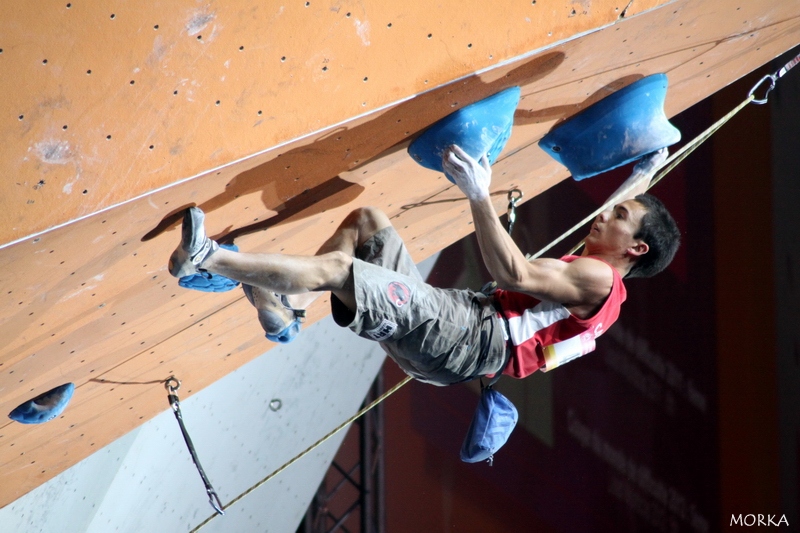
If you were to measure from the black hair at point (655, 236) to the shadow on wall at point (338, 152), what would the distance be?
0.43 metres

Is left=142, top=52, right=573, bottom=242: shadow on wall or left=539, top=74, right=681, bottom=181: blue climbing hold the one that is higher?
left=142, top=52, right=573, bottom=242: shadow on wall

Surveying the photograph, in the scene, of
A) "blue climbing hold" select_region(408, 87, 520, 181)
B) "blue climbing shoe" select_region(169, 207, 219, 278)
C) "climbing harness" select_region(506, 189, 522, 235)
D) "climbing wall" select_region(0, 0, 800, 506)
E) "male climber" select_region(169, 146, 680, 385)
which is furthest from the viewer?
"climbing harness" select_region(506, 189, 522, 235)

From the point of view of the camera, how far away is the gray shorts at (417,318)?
1.63 m

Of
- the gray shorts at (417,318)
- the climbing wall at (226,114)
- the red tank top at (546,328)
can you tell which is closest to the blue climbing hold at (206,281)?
the climbing wall at (226,114)

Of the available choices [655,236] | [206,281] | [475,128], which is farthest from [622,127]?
[206,281]

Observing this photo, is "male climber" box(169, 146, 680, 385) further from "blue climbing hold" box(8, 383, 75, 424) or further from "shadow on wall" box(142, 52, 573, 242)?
"blue climbing hold" box(8, 383, 75, 424)

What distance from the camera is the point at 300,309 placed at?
78.4 inches

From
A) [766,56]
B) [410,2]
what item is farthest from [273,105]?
[766,56]

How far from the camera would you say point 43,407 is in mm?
2119

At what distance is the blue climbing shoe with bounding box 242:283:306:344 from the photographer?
1858 mm

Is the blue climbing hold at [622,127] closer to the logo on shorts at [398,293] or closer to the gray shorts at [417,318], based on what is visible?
the gray shorts at [417,318]

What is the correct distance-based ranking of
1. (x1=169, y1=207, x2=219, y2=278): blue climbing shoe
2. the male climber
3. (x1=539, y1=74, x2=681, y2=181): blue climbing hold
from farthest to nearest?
(x1=539, y1=74, x2=681, y2=181): blue climbing hold → the male climber → (x1=169, y1=207, x2=219, y2=278): blue climbing shoe

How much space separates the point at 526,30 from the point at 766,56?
121 cm

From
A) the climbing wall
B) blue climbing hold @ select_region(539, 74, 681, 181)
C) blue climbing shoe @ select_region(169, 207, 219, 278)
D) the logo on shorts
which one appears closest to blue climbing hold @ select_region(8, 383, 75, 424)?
the climbing wall
